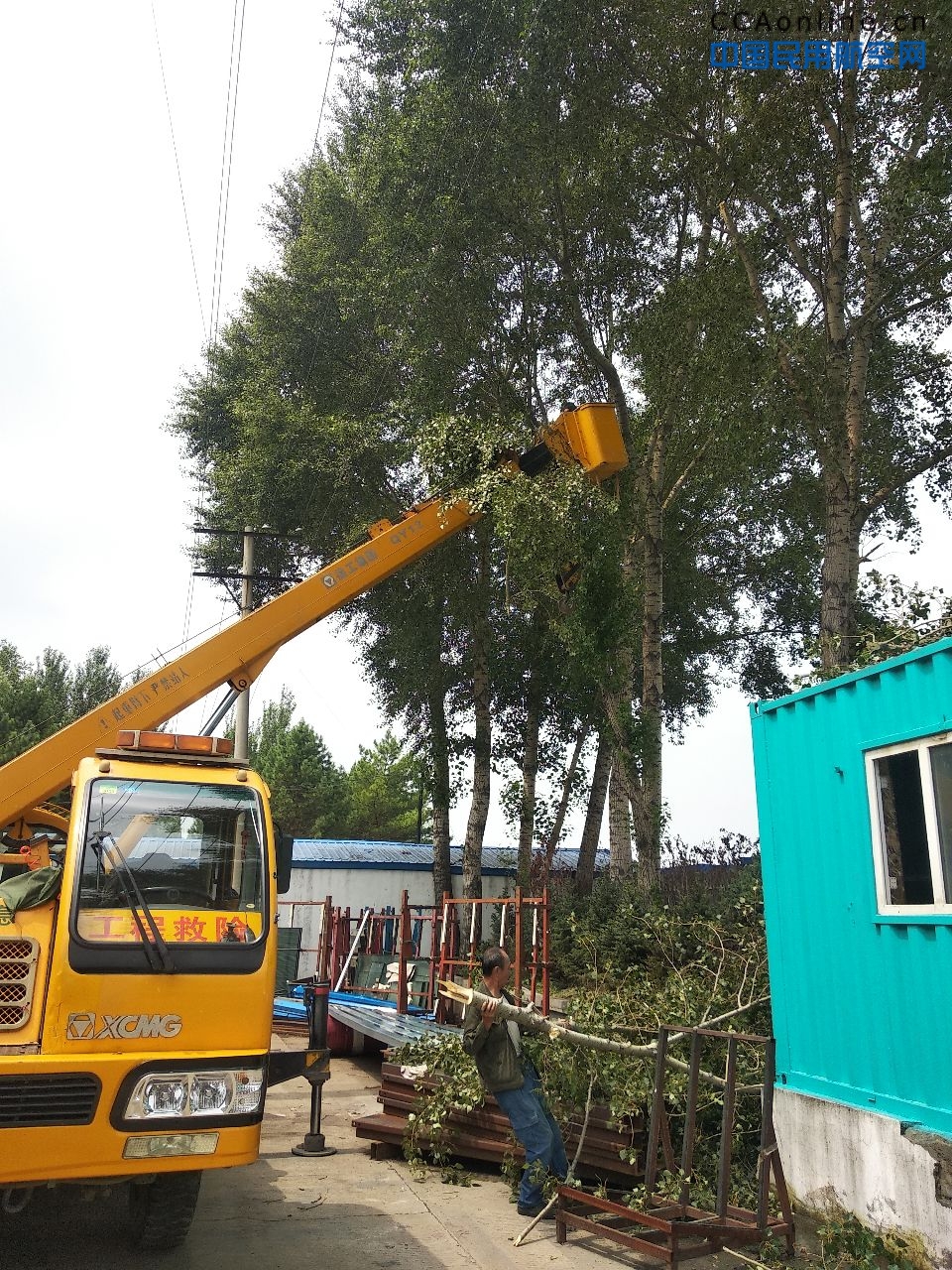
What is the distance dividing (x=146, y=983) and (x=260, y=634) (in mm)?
4732

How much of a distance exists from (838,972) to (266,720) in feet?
220

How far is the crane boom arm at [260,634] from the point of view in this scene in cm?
760

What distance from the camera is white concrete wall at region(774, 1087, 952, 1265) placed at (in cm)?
537

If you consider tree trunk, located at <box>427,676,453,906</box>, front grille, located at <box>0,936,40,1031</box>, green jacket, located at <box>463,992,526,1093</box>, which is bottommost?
green jacket, located at <box>463,992,526,1093</box>

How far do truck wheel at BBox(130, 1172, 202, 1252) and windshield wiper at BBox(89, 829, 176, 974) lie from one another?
4.03 feet

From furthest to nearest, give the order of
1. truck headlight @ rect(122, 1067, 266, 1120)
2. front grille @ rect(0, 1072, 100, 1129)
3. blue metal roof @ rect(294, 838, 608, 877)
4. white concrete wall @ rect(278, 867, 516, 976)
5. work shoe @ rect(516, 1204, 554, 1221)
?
1. blue metal roof @ rect(294, 838, 608, 877)
2. white concrete wall @ rect(278, 867, 516, 976)
3. work shoe @ rect(516, 1204, 554, 1221)
4. truck headlight @ rect(122, 1067, 266, 1120)
5. front grille @ rect(0, 1072, 100, 1129)

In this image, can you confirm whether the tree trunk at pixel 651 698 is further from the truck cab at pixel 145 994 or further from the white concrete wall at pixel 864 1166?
the truck cab at pixel 145 994

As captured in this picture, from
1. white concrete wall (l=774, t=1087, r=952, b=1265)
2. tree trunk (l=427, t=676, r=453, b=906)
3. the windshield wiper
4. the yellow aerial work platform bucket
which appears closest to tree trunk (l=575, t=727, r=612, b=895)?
tree trunk (l=427, t=676, r=453, b=906)

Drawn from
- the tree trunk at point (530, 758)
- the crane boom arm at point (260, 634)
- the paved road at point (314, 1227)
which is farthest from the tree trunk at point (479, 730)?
the paved road at point (314, 1227)

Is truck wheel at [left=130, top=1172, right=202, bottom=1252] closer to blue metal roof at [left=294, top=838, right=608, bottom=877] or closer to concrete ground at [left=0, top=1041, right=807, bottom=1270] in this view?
concrete ground at [left=0, top=1041, right=807, bottom=1270]

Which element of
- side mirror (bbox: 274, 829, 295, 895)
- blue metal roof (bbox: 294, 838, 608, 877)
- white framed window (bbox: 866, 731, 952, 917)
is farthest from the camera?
blue metal roof (bbox: 294, 838, 608, 877)

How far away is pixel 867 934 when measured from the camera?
617 centimetres

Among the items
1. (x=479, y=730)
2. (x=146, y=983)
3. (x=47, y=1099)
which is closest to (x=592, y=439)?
(x=146, y=983)

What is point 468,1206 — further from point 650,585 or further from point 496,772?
point 496,772
